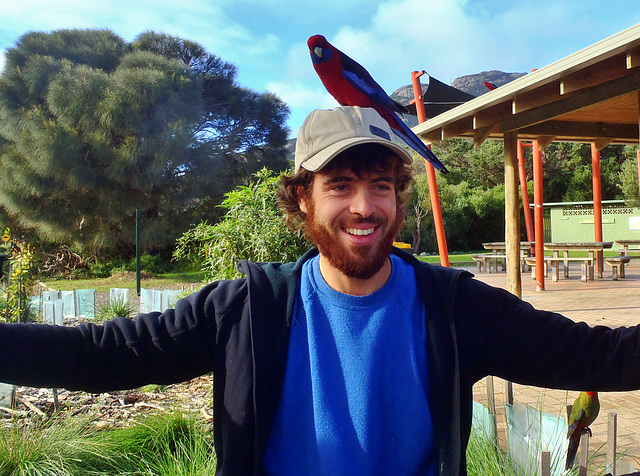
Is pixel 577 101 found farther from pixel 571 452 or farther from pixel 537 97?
pixel 571 452

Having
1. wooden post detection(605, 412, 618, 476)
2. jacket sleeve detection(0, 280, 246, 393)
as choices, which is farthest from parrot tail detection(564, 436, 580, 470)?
jacket sleeve detection(0, 280, 246, 393)

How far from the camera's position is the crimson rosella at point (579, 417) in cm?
191

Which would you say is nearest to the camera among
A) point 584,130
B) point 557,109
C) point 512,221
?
point 557,109

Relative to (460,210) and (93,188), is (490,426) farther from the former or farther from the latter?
(460,210)

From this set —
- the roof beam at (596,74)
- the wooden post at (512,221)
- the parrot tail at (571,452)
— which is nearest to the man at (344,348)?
the parrot tail at (571,452)

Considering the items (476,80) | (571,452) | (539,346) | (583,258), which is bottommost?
(571,452)

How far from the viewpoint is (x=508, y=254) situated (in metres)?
7.05

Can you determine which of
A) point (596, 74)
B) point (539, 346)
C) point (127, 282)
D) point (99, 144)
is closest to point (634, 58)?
point (596, 74)

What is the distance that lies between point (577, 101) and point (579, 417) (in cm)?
458

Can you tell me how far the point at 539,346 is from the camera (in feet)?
4.15

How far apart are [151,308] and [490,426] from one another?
15.7 ft

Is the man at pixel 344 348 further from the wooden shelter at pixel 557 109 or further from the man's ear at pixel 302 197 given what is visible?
the wooden shelter at pixel 557 109

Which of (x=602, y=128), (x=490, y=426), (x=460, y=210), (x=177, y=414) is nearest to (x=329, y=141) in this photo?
(x=490, y=426)

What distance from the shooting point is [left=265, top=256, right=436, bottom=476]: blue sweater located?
1173mm
